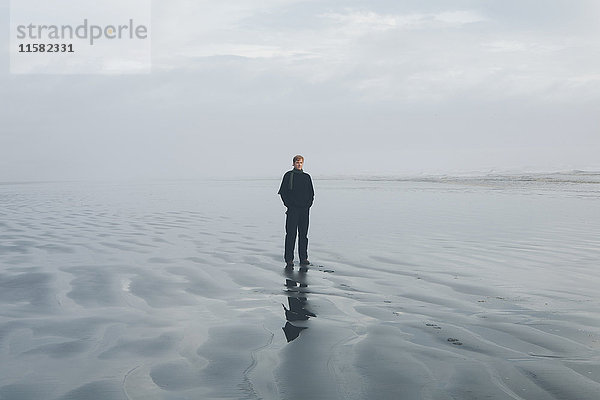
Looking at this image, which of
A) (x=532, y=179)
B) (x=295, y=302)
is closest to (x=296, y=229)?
(x=295, y=302)

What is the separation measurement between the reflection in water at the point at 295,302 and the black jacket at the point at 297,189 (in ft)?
5.19

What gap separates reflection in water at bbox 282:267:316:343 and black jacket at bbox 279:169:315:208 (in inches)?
62.3

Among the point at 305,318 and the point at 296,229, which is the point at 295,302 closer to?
the point at 305,318

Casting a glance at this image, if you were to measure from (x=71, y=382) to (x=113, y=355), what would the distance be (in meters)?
0.74

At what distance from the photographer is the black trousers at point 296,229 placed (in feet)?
36.7

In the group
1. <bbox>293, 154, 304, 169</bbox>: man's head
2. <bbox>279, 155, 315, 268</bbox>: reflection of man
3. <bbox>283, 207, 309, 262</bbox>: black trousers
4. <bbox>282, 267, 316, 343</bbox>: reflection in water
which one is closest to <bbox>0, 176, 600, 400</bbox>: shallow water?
<bbox>282, 267, 316, 343</bbox>: reflection in water

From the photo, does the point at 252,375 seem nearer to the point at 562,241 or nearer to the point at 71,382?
the point at 71,382

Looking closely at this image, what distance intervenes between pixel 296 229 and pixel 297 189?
0.75 m

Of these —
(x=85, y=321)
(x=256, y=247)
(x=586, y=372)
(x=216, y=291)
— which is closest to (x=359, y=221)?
(x=256, y=247)

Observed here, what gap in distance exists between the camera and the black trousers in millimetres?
11188

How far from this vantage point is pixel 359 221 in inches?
754

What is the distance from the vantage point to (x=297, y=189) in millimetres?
11438

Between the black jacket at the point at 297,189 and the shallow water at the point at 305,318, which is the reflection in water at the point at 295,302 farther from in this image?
the black jacket at the point at 297,189

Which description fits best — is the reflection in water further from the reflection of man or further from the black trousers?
the reflection of man
